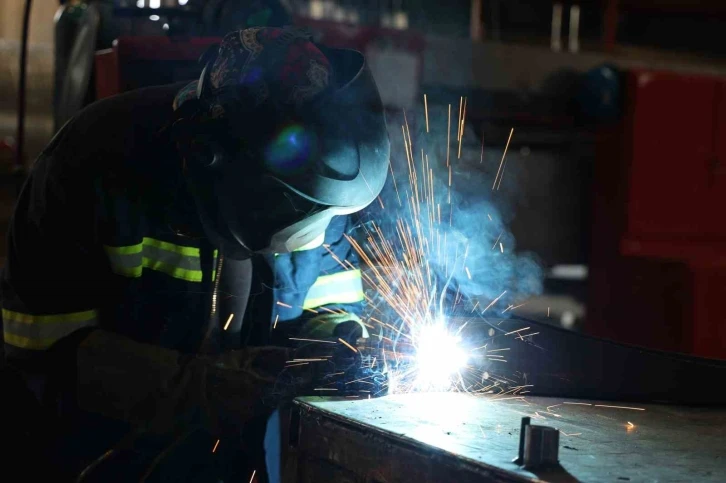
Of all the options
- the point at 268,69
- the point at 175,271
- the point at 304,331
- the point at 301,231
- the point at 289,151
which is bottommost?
the point at 304,331

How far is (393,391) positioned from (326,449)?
39 centimetres

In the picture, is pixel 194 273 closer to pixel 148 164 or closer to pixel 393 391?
pixel 148 164

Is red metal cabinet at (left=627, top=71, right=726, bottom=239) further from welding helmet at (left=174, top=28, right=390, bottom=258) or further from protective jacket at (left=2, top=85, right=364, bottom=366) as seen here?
welding helmet at (left=174, top=28, right=390, bottom=258)

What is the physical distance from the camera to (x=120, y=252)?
219cm

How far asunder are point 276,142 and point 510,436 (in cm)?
80

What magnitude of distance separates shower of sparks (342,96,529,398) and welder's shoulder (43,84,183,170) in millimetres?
690

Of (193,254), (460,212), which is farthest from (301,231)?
(460,212)

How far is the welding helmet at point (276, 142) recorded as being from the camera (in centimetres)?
194

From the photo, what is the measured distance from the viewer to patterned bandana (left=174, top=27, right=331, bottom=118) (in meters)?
1.98

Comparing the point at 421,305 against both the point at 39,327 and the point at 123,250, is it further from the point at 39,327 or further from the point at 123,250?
the point at 39,327

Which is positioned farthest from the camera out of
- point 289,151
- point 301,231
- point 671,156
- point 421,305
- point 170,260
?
point 671,156

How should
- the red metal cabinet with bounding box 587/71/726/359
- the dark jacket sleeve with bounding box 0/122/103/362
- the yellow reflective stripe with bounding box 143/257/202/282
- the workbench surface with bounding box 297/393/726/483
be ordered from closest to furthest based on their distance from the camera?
the workbench surface with bounding box 297/393/726/483, the dark jacket sleeve with bounding box 0/122/103/362, the yellow reflective stripe with bounding box 143/257/202/282, the red metal cabinet with bounding box 587/71/726/359

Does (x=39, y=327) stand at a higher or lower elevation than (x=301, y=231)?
lower

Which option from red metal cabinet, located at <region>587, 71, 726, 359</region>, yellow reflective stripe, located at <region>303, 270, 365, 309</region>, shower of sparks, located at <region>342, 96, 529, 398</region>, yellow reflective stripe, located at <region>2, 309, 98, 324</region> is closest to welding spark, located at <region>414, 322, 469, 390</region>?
shower of sparks, located at <region>342, 96, 529, 398</region>
